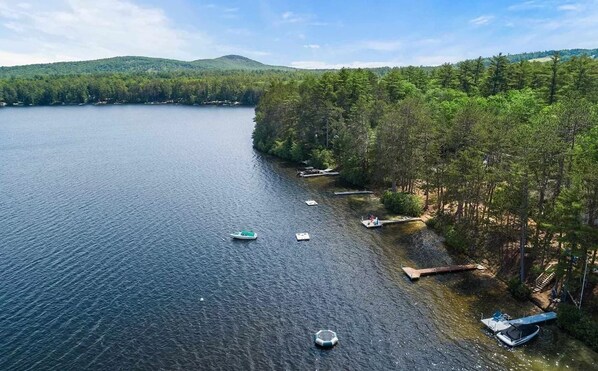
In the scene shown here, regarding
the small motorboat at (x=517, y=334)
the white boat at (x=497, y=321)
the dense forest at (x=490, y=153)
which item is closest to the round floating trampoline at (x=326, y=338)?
the white boat at (x=497, y=321)

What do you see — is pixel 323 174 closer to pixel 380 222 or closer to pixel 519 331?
pixel 380 222

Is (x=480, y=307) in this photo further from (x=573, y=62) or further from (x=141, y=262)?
(x=573, y=62)

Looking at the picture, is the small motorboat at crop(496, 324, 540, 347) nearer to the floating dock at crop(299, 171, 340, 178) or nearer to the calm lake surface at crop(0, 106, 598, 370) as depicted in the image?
the calm lake surface at crop(0, 106, 598, 370)

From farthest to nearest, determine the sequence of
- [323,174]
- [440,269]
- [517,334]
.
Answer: [323,174], [440,269], [517,334]

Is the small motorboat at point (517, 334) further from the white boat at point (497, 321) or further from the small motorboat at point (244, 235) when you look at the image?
the small motorboat at point (244, 235)

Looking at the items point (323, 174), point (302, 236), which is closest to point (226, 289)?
point (302, 236)

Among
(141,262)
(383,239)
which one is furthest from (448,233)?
(141,262)

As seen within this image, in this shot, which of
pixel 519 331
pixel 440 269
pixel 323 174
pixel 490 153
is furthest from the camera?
pixel 323 174
